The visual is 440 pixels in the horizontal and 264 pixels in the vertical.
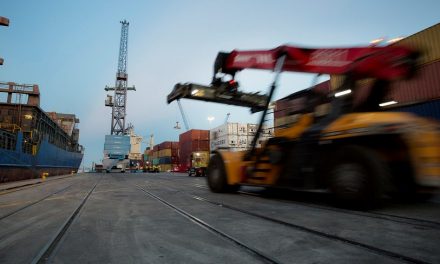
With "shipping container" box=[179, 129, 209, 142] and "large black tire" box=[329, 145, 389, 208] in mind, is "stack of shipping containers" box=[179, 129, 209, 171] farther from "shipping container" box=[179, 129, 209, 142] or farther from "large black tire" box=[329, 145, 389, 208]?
"large black tire" box=[329, 145, 389, 208]

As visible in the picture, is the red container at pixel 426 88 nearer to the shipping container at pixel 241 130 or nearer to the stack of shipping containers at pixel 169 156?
the shipping container at pixel 241 130

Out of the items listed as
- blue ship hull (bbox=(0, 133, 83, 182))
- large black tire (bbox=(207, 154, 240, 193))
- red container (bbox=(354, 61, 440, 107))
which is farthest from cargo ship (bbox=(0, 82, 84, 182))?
red container (bbox=(354, 61, 440, 107))

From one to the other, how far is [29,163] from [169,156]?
114 ft

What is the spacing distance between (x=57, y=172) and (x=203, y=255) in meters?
34.7

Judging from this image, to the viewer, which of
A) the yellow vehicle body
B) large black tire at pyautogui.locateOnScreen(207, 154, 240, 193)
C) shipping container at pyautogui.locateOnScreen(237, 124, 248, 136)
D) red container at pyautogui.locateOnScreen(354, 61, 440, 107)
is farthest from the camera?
shipping container at pyautogui.locateOnScreen(237, 124, 248, 136)

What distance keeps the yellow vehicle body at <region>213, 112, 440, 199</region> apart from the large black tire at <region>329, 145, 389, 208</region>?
20 centimetres

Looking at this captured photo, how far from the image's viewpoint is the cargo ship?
18594 mm

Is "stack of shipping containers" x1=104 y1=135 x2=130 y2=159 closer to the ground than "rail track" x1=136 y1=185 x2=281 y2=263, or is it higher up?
higher up

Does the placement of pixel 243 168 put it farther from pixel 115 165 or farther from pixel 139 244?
pixel 115 165

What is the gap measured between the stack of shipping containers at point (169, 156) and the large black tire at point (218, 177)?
43.8 meters

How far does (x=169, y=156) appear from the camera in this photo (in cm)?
5688

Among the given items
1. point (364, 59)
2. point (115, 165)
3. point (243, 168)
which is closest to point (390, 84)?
point (364, 59)

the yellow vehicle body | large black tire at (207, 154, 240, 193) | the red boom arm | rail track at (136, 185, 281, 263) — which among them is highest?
the red boom arm

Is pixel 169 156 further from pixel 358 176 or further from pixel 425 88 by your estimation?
pixel 358 176
